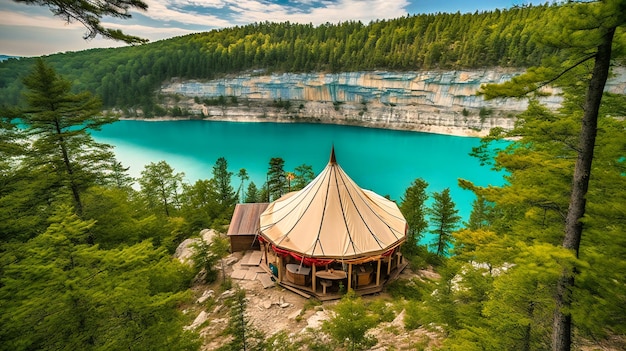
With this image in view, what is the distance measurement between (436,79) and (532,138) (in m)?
59.5

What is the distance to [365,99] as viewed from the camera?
64.2 m

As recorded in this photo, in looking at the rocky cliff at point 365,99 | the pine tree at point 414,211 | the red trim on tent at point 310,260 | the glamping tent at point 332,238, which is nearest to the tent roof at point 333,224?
the glamping tent at point 332,238

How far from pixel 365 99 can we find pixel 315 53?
15427 mm

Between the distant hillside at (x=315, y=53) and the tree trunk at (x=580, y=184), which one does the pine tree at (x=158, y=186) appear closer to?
the tree trunk at (x=580, y=184)

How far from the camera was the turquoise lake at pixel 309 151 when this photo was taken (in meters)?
31.5

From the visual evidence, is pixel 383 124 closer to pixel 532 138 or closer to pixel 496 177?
pixel 496 177

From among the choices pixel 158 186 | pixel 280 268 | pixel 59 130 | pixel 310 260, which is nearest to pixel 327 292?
pixel 310 260

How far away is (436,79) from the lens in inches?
2233

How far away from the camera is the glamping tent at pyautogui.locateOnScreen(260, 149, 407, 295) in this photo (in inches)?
430

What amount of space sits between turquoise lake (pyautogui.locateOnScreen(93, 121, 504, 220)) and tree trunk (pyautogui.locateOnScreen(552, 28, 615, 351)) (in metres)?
21.0

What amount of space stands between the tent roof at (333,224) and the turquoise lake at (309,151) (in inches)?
553

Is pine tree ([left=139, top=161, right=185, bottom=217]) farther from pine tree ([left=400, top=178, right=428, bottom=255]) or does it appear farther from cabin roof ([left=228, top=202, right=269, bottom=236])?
pine tree ([left=400, top=178, right=428, bottom=255])

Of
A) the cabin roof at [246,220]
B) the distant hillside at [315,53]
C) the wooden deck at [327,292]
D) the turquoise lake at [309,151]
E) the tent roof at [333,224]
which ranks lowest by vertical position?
the turquoise lake at [309,151]

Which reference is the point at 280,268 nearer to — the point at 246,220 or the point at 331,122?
the point at 246,220
